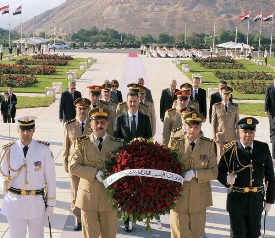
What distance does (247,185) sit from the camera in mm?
6297

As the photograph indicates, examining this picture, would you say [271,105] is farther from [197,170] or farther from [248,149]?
[197,170]

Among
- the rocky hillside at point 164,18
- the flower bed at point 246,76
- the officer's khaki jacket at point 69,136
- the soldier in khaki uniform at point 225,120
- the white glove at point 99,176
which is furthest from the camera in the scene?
the rocky hillside at point 164,18

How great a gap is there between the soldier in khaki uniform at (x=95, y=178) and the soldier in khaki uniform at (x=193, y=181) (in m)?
0.74

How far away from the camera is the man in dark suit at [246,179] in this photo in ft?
20.5

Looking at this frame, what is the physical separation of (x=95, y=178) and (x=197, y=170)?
1165 millimetres

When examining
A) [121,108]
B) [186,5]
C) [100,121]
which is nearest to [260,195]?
[100,121]

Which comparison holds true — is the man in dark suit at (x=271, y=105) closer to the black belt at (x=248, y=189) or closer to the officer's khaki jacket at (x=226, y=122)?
the officer's khaki jacket at (x=226, y=122)

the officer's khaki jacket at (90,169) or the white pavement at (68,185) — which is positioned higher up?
the officer's khaki jacket at (90,169)

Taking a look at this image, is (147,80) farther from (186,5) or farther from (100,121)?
(186,5)

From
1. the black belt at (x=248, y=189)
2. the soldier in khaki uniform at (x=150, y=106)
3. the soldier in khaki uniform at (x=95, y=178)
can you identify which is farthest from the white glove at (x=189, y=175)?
the soldier in khaki uniform at (x=150, y=106)

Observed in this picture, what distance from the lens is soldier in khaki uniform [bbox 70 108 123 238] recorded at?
20.2ft

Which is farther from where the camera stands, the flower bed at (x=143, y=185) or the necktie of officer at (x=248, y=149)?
the necktie of officer at (x=248, y=149)

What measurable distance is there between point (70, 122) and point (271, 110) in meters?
5.28

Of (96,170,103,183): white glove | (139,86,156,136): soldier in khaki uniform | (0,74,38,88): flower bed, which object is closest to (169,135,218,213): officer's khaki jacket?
(96,170,103,183): white glove
